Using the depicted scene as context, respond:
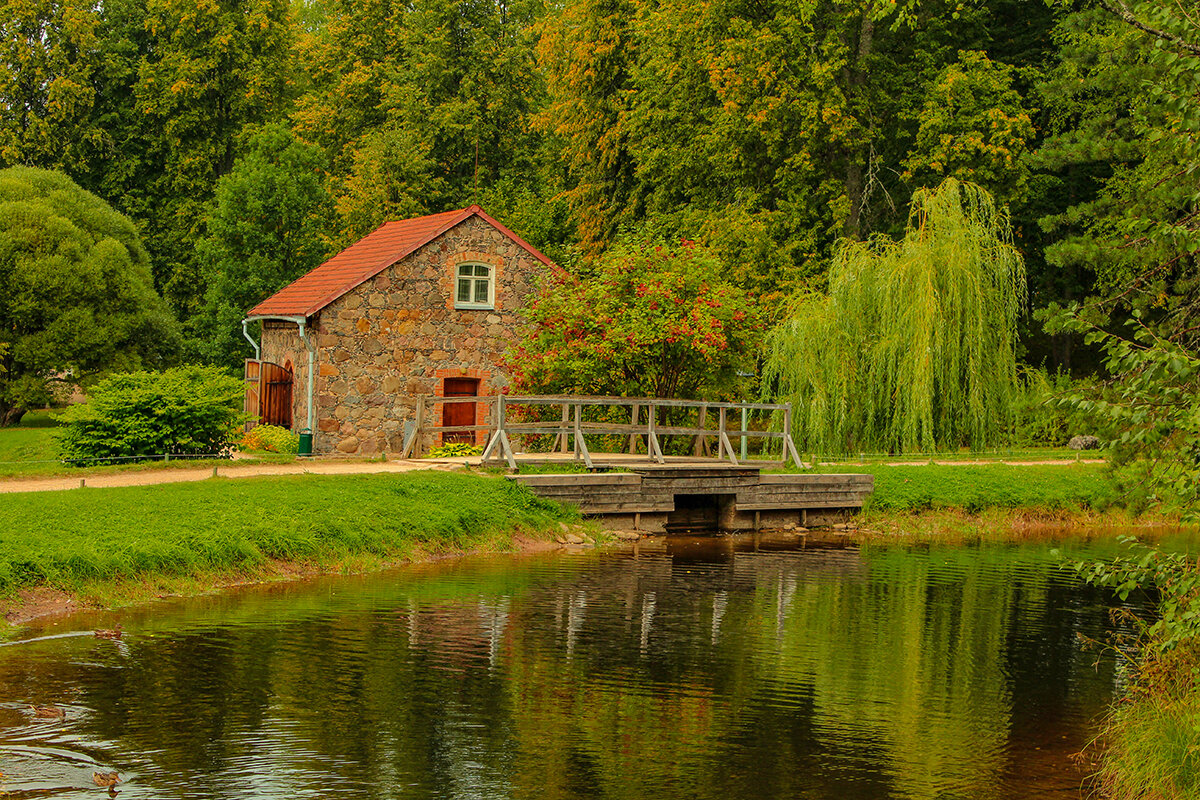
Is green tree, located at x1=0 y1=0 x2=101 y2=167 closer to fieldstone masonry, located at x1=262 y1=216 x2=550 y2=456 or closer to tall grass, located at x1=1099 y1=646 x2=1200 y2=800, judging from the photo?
fieldstone masonry, located at x1=262 y1=216 x2=550 y2=456

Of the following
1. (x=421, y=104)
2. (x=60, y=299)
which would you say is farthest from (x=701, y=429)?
(x=421, y=104)

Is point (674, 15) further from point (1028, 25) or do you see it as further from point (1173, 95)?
point (1173, 95)

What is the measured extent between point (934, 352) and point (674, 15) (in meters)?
15.3

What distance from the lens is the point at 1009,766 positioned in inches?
409

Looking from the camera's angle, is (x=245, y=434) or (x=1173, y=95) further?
(x=245, y=434)

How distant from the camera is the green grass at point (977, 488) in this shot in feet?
83.7

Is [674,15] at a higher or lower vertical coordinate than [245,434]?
higher

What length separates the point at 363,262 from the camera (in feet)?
95.5

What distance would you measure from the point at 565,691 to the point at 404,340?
17.0 m

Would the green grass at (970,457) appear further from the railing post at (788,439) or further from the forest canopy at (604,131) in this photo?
Result: the railing post at (788,439)

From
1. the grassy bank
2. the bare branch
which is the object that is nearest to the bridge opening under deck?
the grassy bank

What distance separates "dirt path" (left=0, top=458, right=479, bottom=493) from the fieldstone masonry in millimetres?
3748

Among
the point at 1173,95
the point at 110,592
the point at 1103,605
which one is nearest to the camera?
the point at 1173,95

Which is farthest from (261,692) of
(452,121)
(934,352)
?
(452,121)
